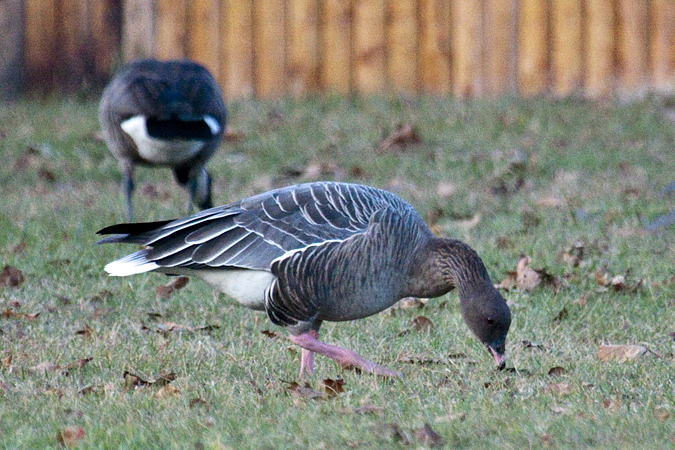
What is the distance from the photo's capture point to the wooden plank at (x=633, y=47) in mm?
10227

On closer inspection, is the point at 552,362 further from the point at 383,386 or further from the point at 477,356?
the point at 383,386

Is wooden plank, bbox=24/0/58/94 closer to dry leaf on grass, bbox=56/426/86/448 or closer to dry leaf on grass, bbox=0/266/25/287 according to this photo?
dry leaf on grass, bbox=0/266/25/287

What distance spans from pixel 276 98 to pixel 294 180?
240 cm

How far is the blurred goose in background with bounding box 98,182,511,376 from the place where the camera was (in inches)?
166

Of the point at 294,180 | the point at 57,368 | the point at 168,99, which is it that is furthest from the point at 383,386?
the point at 294,180

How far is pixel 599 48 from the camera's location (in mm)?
10305

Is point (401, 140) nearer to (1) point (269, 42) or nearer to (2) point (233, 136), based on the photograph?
(2) point (233, 136)

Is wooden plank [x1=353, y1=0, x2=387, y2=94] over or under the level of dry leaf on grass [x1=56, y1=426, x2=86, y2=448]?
over

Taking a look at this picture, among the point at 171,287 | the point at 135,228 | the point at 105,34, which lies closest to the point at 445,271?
the point at 135,228

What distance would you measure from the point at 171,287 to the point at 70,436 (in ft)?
7.94

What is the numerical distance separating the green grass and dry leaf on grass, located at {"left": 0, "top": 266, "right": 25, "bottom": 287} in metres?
0.10

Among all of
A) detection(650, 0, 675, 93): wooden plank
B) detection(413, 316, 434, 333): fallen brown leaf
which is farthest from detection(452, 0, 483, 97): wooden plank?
detection(413, 316, 434, 333): fallen brown leaf

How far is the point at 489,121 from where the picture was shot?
9.96m

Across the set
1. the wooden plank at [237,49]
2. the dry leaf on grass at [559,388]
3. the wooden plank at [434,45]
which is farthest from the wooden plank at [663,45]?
the dry leaf on grass at [559,388]
